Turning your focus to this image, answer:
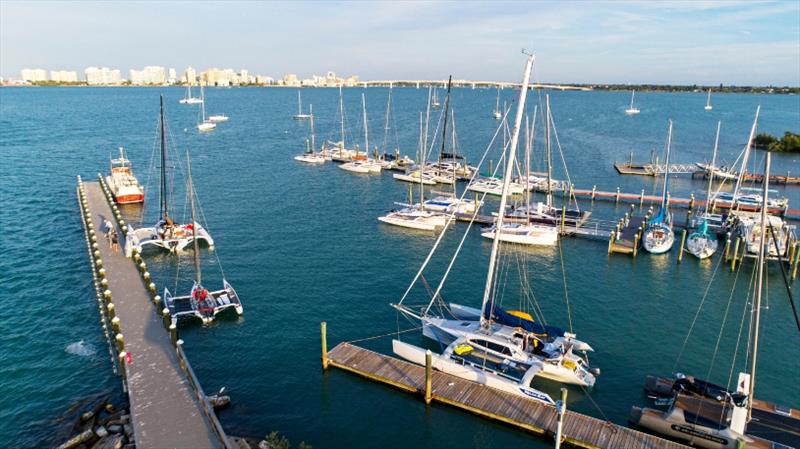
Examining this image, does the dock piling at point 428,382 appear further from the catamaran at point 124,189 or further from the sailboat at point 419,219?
the catamaran at point 124,189

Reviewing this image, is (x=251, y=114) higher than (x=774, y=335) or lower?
Answer: higher

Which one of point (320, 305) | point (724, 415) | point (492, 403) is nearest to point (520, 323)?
point (492, 403)

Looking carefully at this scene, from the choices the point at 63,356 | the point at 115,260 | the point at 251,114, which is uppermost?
the point at 251,114

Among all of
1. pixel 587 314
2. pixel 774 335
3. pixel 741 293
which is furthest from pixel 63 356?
pixel 741 293

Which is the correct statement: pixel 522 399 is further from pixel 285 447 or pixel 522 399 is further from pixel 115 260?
pixel 115 260

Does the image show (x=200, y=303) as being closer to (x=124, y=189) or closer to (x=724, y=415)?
(x=724, y=415)

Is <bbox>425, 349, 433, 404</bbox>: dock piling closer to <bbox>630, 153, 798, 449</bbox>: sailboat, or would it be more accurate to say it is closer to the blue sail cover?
the blue sail cover

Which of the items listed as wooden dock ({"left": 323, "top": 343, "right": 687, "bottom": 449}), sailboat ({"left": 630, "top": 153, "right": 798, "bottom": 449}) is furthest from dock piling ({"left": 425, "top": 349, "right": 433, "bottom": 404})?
sailboat ({"left": 630, "top": 153, "right": 798, "bottom": 449})
